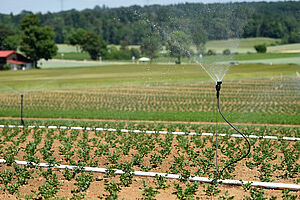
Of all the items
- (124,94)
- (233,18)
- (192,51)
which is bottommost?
(124,94)

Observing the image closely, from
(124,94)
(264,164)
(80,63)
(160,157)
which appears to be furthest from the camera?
(80,63)

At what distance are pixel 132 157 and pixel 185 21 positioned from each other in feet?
14.2

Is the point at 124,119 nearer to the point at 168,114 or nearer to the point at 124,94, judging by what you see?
the point at 168,114

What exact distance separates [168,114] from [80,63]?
154 ft

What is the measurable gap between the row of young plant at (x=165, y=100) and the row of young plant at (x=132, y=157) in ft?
33.2

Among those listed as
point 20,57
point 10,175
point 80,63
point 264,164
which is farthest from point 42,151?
point 80,63

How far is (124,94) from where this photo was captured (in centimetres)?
3228

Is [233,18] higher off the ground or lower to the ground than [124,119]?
higher

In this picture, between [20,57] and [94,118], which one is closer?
[94,118]

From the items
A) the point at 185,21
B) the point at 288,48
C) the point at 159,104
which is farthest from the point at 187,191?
the point at 288,48

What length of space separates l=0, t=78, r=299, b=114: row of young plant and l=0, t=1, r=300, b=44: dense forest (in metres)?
5.08

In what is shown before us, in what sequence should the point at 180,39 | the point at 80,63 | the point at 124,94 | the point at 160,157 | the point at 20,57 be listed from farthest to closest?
1. the point at 80,63
2. the point at 20,57
3. the point at 124,94
4. the point at 180,39
5. the point at 160,157

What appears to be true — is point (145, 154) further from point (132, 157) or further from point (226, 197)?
point (226, 197)

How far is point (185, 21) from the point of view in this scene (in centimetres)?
1145
